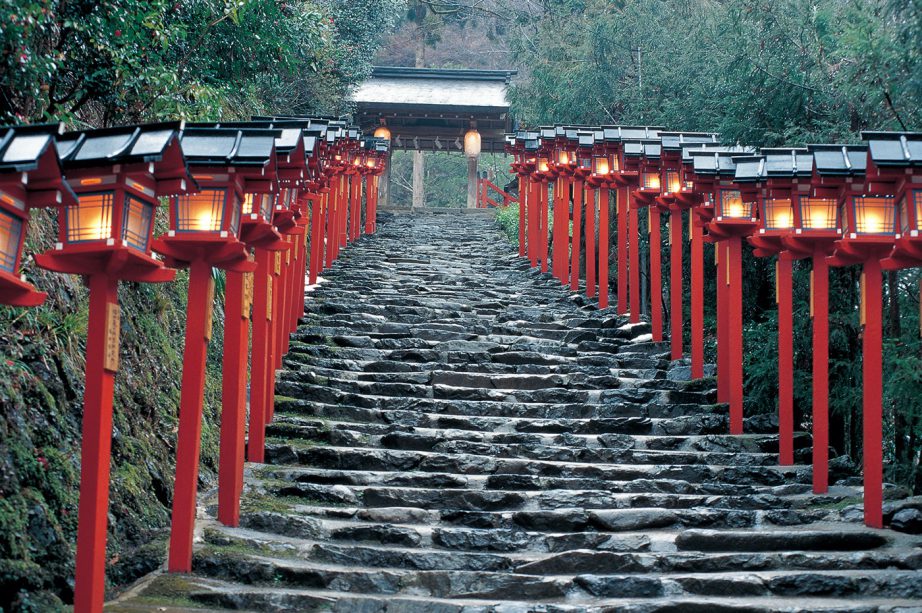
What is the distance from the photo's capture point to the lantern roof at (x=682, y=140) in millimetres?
15778

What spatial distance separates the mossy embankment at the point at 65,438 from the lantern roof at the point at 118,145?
1.88 meters

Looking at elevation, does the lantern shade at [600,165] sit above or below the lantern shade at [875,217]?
above

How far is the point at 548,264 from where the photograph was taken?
23531 mm

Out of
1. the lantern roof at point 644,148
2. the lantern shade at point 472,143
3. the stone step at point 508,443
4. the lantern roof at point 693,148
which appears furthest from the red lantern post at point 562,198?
the lantern shade at point 472,143

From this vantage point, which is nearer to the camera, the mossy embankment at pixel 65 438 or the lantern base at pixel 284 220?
the mossy embankment at pixel 65 438

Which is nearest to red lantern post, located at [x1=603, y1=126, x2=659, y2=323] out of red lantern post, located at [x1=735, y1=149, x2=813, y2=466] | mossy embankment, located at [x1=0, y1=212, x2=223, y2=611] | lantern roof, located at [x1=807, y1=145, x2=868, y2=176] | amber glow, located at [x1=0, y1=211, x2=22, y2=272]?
red lantern post, located at [x1=735, y1=149, x2=813, y2=466]

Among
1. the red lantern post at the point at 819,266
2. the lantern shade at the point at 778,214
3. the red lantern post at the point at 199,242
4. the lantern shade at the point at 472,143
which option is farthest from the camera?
the lantern shade at the point at 472,143

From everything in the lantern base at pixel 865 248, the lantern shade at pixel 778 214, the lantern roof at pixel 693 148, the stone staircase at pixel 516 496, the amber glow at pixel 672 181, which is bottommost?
the stone staircase at pixel 516 496

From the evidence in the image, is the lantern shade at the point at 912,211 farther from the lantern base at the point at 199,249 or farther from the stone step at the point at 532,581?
the lantern base at the point at 199,249

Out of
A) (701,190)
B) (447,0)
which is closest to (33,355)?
(701,190)

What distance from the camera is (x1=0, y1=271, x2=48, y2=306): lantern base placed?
6406 mm

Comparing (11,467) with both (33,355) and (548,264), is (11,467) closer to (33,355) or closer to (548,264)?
(33,355)

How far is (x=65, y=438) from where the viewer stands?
870 centimetres

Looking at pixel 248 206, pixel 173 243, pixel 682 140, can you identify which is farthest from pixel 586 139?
pixel 173 243
